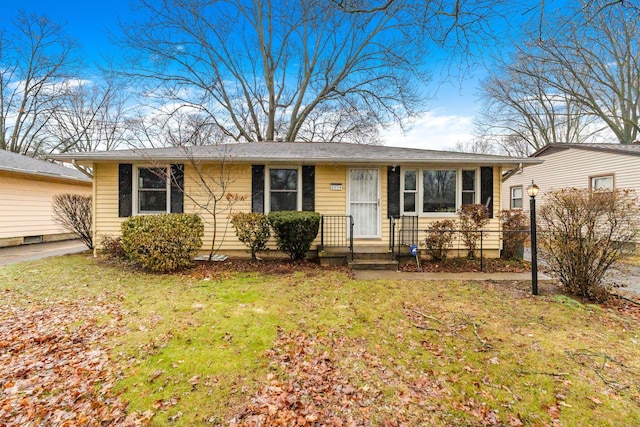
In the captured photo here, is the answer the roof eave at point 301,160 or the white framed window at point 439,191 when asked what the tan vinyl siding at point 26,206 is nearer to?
the roof eave at point 301,160

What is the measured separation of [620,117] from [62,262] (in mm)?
23776

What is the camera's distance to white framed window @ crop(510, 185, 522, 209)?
13.1m

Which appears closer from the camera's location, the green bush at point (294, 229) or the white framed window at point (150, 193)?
the green bush at point (294, 229)

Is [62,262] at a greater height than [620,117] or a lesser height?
lesser

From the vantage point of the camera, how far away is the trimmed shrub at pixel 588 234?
13.9ft

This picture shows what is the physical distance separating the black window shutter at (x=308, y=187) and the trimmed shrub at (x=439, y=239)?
118 inches

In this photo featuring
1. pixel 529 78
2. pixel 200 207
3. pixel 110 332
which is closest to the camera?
pixel 110 332

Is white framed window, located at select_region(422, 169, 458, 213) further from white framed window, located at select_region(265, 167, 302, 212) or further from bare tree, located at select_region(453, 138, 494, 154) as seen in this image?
bare tree, located at select_region(453, 138, 494, 154)

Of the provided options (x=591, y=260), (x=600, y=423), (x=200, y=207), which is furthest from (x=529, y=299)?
(x=200, y=207)

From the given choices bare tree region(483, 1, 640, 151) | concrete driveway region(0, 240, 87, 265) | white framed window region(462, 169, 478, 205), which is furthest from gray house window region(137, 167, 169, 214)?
bare tree region(483, 1, 640, 151)

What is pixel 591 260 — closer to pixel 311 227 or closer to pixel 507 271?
pixel 507 271

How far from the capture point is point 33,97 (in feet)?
60.1

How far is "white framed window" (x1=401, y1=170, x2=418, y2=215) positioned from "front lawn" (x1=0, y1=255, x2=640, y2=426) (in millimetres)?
3080

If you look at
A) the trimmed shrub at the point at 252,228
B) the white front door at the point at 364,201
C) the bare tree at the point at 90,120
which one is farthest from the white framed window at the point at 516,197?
the bare tree at the point at 90,120
